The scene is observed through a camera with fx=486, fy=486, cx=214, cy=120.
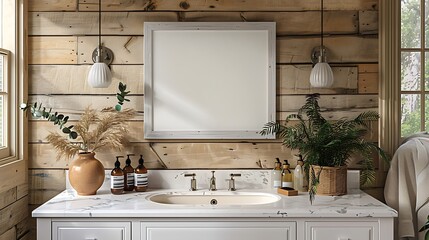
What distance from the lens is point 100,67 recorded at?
9.57 feet

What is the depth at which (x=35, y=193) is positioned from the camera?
3.02 m

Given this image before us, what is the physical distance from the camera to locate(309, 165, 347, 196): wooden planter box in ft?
8.97

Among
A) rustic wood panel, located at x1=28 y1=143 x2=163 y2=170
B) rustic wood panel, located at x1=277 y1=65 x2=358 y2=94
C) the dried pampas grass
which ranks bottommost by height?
rustic wood panel, located at x1=28 y1=143 x2=163 y2=170

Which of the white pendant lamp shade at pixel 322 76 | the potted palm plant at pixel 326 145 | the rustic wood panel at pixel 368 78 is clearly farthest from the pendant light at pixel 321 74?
the rustic wood panel at pixel 368 78

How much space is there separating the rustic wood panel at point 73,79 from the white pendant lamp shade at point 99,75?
9 centimetres

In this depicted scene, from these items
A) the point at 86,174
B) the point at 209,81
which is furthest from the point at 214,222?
the point at 209,81

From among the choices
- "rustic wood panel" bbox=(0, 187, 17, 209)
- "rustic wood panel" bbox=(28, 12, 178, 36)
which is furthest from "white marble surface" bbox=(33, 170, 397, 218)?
"rustic wood panel" bbox=(28, 12, 178, 36)

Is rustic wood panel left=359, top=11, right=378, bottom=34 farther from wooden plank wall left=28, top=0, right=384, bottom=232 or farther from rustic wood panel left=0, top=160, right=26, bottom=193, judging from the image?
rustic wood panel left=0, top=160, right=26, bottom=193

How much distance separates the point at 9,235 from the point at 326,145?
184 cm

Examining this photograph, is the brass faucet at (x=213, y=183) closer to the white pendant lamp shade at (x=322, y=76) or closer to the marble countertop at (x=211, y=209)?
the marble countertop at (x=211, y=209)

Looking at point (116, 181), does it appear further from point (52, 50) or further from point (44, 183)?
point (52, 50)

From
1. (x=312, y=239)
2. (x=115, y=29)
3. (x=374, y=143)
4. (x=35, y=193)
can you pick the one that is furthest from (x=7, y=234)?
(x=374, y=143)

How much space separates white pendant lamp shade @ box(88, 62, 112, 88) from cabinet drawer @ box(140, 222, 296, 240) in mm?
944

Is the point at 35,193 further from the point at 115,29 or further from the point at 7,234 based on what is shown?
the point at 115,29
